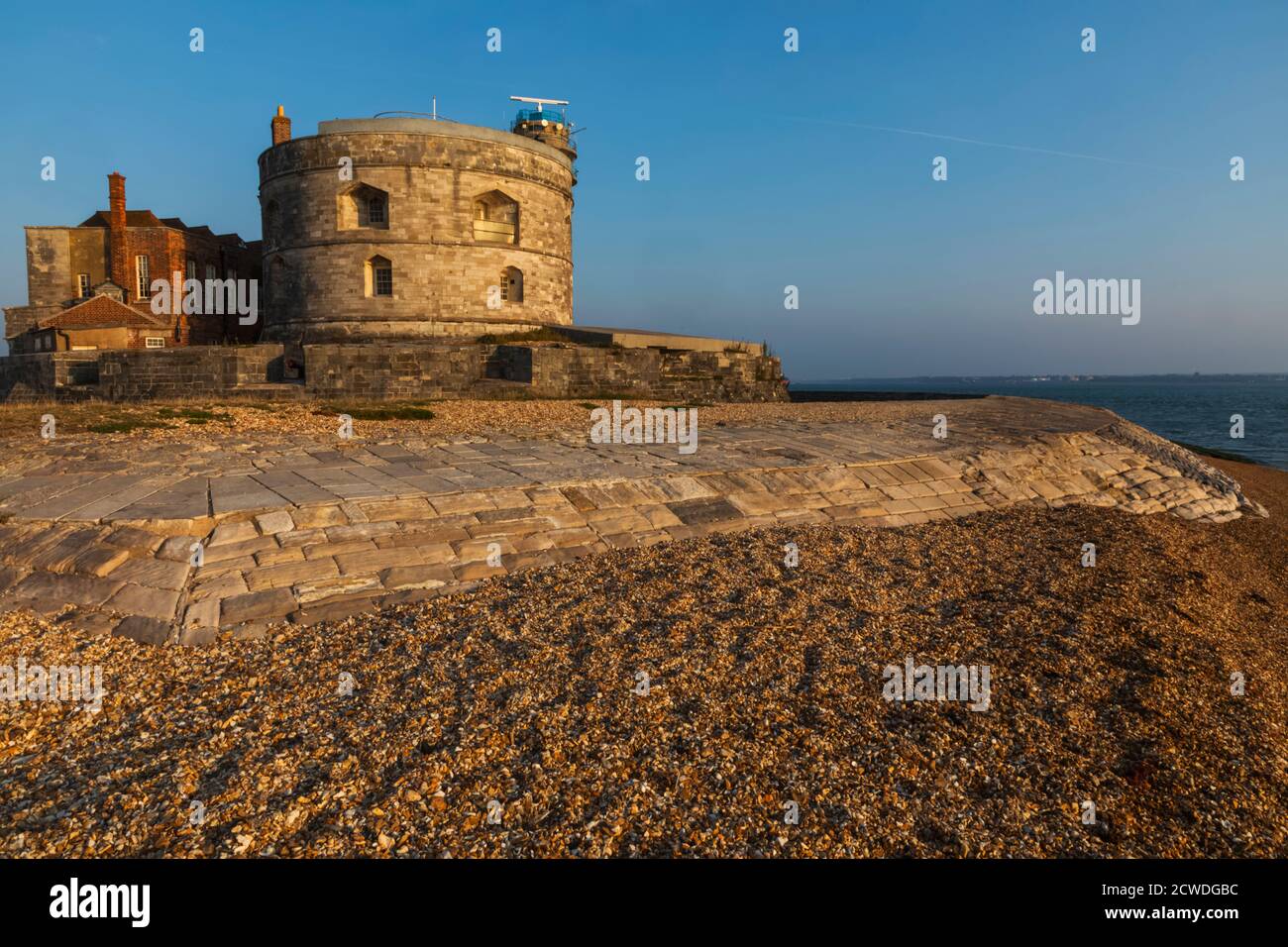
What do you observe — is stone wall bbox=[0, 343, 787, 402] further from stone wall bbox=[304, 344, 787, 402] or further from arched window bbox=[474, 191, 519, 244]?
arched window bbox=[474, 191, 519, 244]

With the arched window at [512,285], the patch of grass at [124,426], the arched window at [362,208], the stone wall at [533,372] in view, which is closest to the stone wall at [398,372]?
the stone wall at [533,372]

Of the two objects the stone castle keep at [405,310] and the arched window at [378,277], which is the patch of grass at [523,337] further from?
the arched window at [378,277]

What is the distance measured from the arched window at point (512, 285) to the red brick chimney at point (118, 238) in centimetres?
2079

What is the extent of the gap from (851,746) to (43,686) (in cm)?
446

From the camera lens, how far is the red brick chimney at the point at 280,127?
94.6 feet

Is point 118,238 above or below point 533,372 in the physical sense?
above

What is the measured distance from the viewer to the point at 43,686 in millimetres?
4098

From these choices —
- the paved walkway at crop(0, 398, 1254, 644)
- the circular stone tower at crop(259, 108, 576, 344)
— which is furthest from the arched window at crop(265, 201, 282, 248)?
the paved walkway at crop(0, 398, 1254, 644)

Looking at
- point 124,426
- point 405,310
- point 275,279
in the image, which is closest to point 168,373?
point 405,310

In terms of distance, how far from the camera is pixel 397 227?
26.1 m

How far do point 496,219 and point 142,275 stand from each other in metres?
20.4

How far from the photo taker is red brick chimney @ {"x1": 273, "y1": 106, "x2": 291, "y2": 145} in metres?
28.8

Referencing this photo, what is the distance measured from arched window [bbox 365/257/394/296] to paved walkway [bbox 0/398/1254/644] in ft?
57.5

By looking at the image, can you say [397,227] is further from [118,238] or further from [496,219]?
[118,238]
